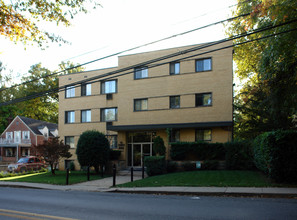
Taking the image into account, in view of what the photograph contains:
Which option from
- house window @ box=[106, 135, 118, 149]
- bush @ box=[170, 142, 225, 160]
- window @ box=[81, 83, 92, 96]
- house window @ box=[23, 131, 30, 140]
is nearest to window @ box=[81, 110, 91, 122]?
window @ box=[81, 83, 92, 96]

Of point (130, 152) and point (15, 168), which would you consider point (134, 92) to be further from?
point (15, 168)

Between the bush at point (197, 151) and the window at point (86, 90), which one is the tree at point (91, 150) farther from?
the window at point (86, 90)

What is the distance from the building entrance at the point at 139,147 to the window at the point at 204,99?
16.3 feet

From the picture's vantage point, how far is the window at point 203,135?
2248 centimetres

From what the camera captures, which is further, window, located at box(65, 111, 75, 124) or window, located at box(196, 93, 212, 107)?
window, located at box(65, 111, 75, 124)

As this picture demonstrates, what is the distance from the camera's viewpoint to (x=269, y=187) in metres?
11.6

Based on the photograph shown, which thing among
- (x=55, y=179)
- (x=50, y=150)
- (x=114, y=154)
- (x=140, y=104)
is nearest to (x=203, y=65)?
(x=140, y=104)

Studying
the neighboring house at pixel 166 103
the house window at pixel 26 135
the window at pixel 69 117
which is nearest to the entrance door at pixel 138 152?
the neighboring house at pixel 166 103

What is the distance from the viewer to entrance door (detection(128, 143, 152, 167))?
24836 millimetres

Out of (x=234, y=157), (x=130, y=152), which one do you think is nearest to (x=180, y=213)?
(x=234, y=157)

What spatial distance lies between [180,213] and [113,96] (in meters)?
21.3

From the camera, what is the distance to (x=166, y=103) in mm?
24047

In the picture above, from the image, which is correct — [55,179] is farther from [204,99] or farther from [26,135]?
[26,135]

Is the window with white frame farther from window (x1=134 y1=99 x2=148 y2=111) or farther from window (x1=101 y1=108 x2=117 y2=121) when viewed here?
window (x1=134 y1=99 x2=148 y2=111)
